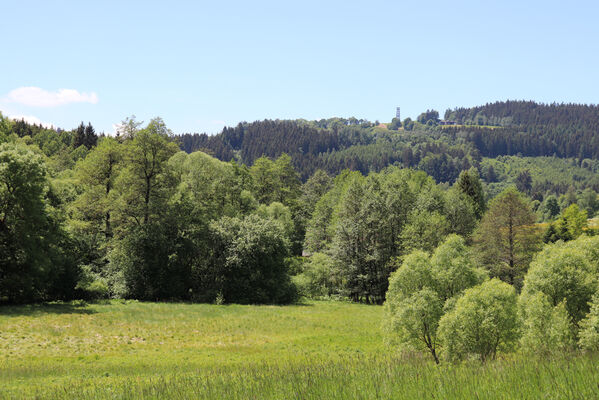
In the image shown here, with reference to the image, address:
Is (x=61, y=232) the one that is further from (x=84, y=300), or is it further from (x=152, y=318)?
(x=152, y=318)

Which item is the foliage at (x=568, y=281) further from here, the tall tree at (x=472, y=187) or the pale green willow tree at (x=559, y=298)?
the tall tree at (x=472, y=187)

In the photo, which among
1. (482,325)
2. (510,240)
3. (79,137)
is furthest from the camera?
(79,137)

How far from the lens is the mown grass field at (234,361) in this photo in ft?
20.8

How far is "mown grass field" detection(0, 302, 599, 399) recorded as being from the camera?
6.35 metres

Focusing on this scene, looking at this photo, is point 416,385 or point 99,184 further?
point 99,184

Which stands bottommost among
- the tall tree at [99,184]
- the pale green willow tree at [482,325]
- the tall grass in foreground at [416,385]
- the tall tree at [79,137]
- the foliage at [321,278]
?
the foliage at [321,278]

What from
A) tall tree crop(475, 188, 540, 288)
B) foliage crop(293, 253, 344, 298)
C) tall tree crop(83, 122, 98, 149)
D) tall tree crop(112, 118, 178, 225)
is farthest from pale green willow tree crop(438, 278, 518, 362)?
tall tree crop(83, 122, 98, 149)

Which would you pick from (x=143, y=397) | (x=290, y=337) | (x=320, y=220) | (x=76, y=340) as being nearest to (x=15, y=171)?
(x=76, y=340)

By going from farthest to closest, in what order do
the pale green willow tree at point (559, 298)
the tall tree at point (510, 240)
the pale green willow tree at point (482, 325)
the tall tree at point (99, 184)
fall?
the tall tree at point (510, 240) < the tall tree at point (99, 184) < the pale green willow tree at point (559, 298) < the pale green willow tree at point (482, 325)

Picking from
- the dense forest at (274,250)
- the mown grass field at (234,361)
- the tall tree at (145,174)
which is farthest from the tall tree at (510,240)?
the tall tree at (145,174)

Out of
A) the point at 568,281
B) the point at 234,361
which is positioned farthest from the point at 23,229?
the point at 568,281

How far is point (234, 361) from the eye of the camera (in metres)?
20.6

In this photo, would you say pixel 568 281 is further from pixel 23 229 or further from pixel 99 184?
pixel 99 184

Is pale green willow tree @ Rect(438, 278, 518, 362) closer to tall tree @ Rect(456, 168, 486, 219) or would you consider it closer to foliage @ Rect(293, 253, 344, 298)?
foliage @ Rect(293, 253, 344, 298)
